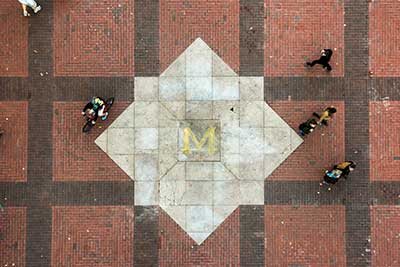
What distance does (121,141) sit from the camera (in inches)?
442

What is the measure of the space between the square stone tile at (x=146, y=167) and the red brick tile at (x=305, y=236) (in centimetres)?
311

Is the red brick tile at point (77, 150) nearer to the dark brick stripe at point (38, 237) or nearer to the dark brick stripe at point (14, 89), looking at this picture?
the dark brick stripe at point (14, 89)

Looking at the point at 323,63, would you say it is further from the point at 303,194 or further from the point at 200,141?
the point at 200,141

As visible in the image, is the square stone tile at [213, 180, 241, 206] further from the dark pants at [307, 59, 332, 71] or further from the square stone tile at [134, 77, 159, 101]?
the dark pants at [307, 59, 332, 71]

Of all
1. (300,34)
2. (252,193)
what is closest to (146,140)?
(252,193)

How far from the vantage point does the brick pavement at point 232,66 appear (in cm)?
1109

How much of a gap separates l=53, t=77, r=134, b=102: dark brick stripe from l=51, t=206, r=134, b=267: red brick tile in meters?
2.92

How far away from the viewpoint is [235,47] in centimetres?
1130

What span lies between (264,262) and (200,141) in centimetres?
356

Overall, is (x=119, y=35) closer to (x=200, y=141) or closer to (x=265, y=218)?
(x=200, y=141)

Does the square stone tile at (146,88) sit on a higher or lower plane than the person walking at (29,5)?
lower

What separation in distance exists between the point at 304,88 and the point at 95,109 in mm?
5461

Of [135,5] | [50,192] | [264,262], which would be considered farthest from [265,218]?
[135,5]

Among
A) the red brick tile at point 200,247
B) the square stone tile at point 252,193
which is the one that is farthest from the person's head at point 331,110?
the red brick tile at point 200,247
